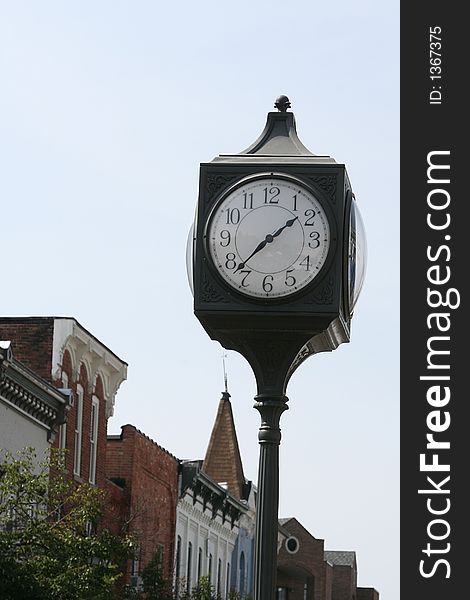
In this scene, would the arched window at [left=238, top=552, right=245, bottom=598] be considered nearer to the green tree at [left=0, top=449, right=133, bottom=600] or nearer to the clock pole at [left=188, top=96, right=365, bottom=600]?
the green tree at [left=0, top=449, right=133, bottom=600]

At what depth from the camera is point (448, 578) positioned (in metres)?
6.95

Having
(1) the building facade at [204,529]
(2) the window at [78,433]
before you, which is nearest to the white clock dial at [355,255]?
(2) the window at [78,433]

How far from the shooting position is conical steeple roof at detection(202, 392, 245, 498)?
2087 inches

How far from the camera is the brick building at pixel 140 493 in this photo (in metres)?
35.4

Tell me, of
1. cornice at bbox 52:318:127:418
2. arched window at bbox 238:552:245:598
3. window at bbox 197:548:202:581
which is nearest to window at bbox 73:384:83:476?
cornice at bbox 52:318:127:418

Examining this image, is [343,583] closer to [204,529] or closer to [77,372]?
[204,529]

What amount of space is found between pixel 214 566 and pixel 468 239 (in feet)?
128

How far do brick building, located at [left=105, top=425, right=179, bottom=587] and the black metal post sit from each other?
27958 mm

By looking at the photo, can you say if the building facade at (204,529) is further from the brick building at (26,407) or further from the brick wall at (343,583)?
the brick wall at (343,583)

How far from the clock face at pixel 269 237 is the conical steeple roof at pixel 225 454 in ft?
150

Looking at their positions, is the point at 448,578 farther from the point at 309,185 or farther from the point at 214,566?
the point at 214,566

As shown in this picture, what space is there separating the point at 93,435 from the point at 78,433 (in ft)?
4.58

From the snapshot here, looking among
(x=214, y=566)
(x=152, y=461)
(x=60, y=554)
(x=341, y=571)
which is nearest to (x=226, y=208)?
(x=60, y=554)

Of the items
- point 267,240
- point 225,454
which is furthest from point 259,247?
point 225,454
